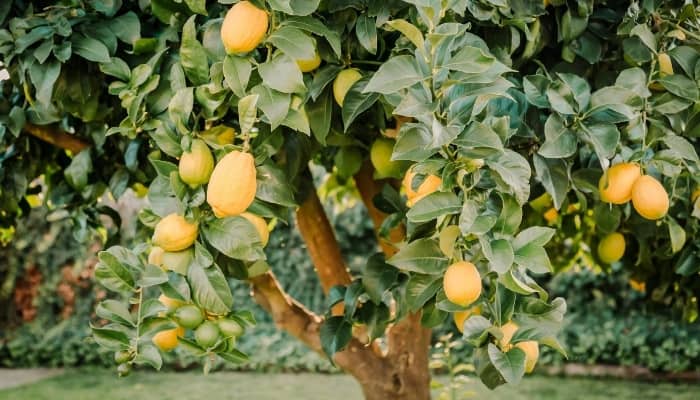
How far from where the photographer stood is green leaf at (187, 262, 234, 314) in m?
0.93

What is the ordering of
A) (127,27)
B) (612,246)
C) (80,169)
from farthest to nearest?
1. (612,246)
2. (80,169)
3. (127,27)

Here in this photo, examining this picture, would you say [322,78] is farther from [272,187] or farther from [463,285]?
[463,285]

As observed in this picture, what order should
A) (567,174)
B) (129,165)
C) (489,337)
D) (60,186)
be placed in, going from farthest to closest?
(60,186) → (129,165) → (567,174) → (489,337)

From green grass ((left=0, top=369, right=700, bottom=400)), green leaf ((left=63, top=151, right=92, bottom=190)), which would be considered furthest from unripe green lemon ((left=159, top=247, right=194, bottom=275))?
green grass ((left=0, top=369, right=700, bottom=400))

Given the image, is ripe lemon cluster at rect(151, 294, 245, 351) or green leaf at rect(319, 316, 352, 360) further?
green leaf at rect(319, 316, 352, 360)

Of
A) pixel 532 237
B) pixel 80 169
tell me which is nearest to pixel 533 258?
pixel 532 237

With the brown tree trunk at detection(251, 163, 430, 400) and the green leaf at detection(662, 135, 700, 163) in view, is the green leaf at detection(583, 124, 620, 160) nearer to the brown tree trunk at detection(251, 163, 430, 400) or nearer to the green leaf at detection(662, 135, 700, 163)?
the green leaf at detection(662, 135, 700, 163)

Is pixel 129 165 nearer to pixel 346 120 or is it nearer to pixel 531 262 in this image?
pixel 346 120

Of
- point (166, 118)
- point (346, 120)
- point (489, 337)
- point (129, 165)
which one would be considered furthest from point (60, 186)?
point (489, 337)

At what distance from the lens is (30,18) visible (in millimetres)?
1134

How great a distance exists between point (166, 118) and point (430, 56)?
37 centimetres

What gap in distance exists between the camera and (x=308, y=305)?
5.74 metres

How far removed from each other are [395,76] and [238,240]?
0.27 metres

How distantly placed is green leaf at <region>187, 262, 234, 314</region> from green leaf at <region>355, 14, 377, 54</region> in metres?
0.32
